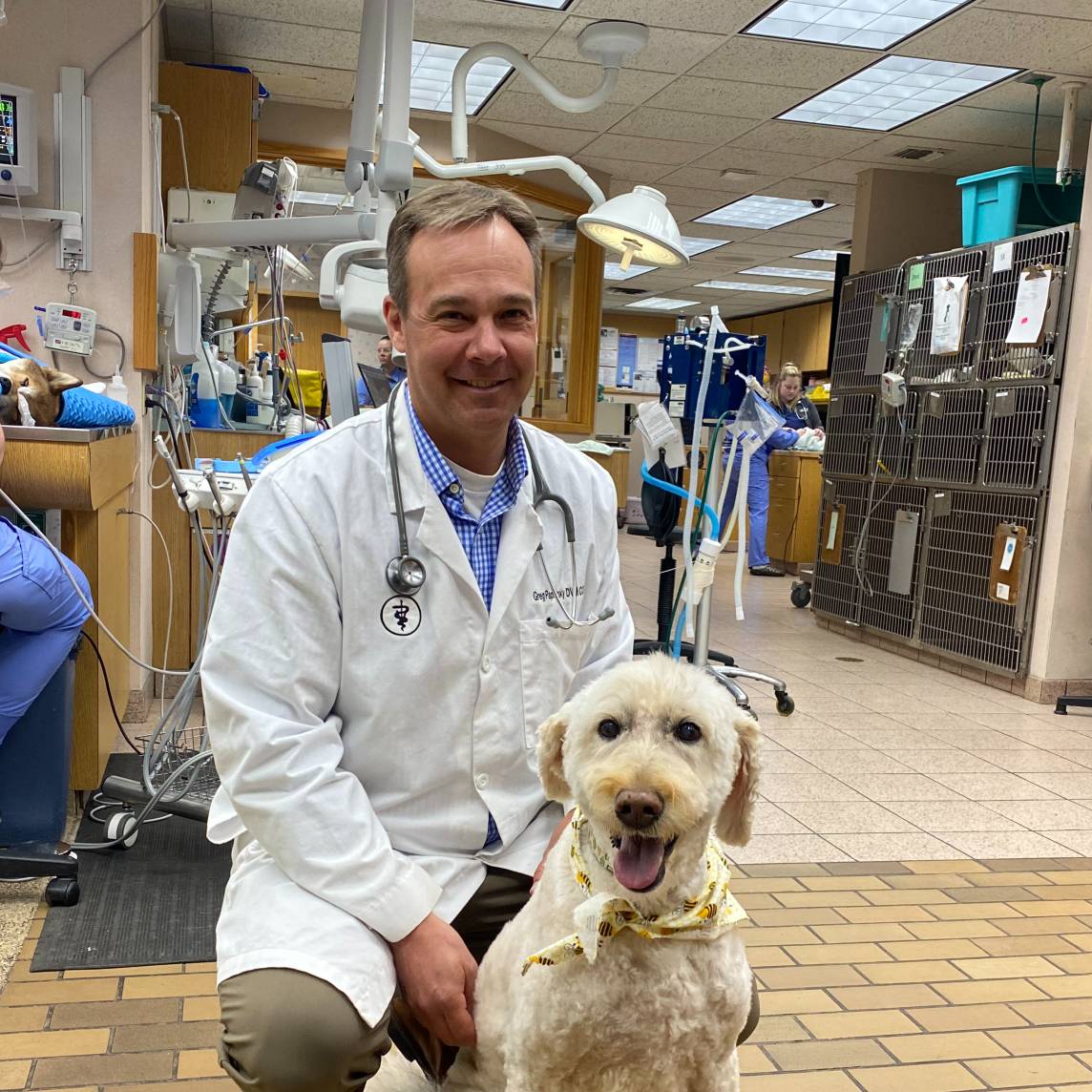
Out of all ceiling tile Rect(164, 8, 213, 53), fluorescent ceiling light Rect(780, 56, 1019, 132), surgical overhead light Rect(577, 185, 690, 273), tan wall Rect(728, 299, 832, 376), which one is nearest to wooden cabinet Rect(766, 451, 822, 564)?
fluorescent ceiling light Rect(780, 56, 1019, 132)

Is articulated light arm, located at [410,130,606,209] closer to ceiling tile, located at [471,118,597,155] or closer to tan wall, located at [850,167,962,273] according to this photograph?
ceiling tile, located at [471,118,597,155]

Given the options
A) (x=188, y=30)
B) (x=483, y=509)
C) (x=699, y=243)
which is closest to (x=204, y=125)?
(x=188, y=30)

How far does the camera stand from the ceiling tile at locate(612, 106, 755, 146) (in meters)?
6.02

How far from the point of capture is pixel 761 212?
28.0 ft

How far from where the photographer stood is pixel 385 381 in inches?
128

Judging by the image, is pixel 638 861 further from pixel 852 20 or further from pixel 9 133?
pixel 852 20

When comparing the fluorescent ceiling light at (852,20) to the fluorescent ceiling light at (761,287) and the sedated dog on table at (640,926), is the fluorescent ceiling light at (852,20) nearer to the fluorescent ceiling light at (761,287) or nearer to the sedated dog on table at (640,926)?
the sedated dog on table at (640,926)

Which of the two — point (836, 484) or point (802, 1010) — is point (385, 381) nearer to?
point (802, 1010)

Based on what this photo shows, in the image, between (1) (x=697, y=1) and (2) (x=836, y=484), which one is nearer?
(1) (x=697, y=1)

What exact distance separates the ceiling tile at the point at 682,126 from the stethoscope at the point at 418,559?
5.04 meters

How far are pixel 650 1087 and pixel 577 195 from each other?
707 cm

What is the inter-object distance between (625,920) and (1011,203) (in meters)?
4.96

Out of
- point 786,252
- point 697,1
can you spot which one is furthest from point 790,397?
point 697,1

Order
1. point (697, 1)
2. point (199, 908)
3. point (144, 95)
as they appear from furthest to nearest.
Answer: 1. point (697, 1)
2. point (144, 95)
3. point (199, 908)
